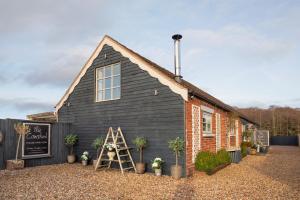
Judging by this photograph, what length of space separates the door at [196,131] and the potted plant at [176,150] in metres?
1.04

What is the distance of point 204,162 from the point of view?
11047mm

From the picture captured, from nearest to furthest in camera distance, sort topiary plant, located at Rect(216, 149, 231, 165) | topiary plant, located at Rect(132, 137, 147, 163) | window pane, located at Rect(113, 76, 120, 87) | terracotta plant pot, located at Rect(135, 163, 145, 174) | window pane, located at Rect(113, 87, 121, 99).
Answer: terracotta plant pot, located at Rect(135, 163, 145, 174), topiary plant, located at Rect(132, 137, 147, 163), topiary plant, located at Rect(216, 149, 231, 165), window pane, located at Rect(113, 87, 121, 99), window pane, located at Rect(113, 76, 120, 87)

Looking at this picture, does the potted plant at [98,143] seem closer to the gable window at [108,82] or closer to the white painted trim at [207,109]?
the gable window at [108,82]

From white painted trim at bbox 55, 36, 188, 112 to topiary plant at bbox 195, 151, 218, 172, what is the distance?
257 centimetres

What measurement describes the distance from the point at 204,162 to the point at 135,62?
523 cm

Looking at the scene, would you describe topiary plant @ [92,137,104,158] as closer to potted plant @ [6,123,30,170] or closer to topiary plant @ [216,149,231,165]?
potted plant @ [6,123,30,170]

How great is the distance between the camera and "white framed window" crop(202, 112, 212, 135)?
42.4ft

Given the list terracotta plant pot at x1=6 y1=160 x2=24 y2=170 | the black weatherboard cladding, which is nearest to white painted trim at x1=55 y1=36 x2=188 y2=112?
the black weatherboard cladding

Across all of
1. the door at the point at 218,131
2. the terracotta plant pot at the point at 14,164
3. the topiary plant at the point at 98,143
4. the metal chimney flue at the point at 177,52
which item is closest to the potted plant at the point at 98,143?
the topiary plant at the point at 98,143

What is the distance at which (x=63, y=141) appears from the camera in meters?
Answer: 14.6

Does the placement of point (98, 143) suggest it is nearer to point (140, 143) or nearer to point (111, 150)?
point (111, 150)

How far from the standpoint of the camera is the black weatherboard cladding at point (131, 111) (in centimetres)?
1094

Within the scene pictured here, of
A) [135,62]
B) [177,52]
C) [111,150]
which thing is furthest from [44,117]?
[177,52]

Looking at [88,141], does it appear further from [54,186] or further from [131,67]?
[54,186]
